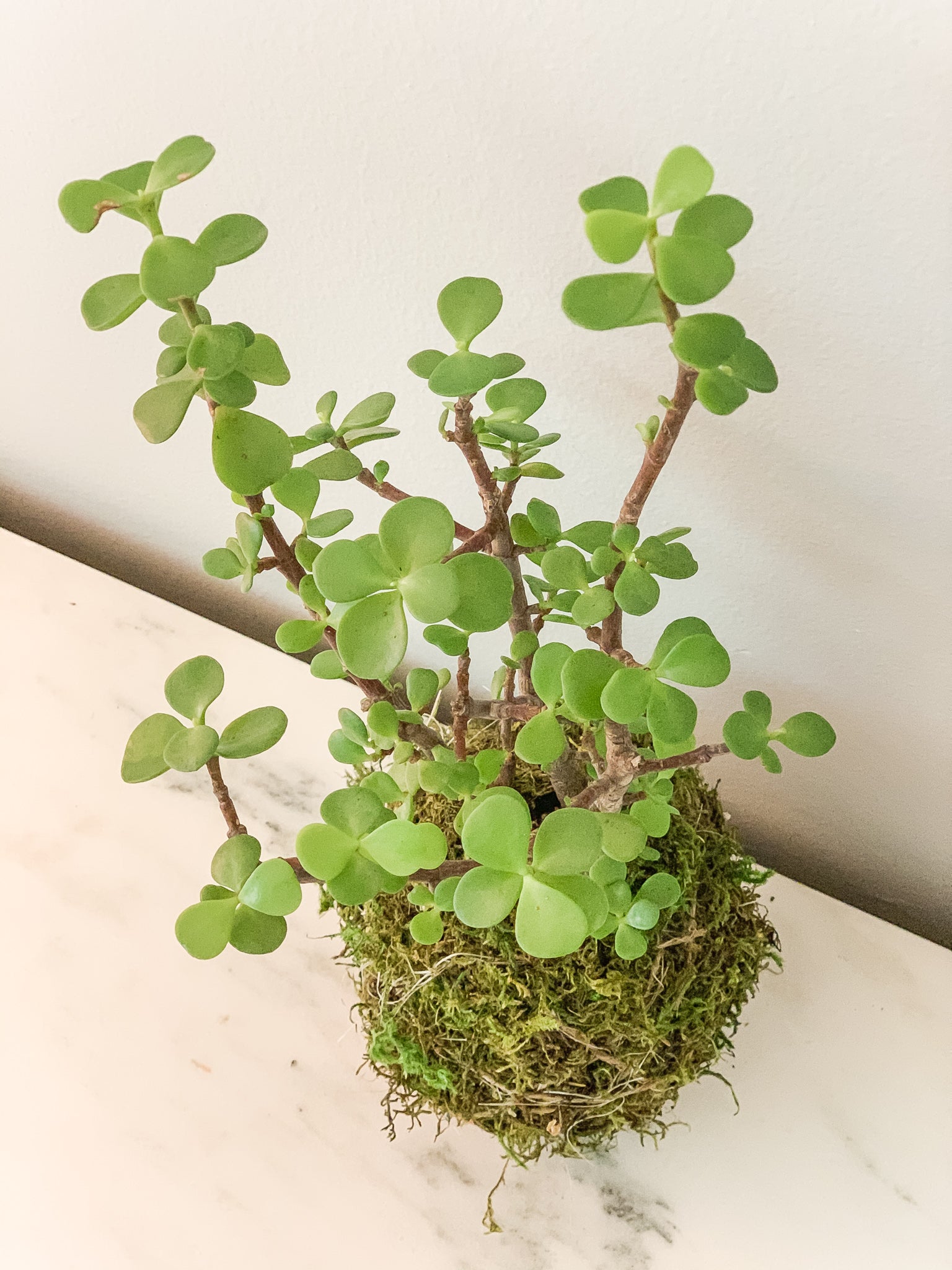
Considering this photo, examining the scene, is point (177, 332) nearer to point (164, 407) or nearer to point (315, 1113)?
point (164, 407)

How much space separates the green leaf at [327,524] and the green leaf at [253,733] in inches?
3.5

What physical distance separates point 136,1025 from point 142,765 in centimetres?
43

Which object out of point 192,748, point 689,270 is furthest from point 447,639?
point 689,270

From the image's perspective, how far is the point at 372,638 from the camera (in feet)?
1.12

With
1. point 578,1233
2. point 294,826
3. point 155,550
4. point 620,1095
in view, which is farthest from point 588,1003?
point 155,550

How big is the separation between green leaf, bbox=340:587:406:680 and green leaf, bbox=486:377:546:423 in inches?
5.8

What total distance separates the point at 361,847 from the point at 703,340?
26cm

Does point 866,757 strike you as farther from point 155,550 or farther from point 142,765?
point 155,550

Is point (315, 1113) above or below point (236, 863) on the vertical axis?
below

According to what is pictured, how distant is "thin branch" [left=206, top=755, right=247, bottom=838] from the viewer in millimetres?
434

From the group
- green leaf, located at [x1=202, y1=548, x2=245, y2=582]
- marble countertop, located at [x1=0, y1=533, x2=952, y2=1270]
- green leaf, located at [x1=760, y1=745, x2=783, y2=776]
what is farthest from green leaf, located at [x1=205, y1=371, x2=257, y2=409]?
marble countertop, located at [x1=0, y1=533, x2=952, y2=1270]

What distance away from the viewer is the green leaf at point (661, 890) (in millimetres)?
536

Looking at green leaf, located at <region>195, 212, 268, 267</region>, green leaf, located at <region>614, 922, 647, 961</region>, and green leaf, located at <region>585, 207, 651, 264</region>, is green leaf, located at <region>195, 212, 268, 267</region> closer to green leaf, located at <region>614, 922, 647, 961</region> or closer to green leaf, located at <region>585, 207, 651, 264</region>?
green leaf, located at <region>585, 207, 651, 264</region>

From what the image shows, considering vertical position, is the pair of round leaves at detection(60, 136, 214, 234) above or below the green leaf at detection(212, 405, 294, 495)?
above
